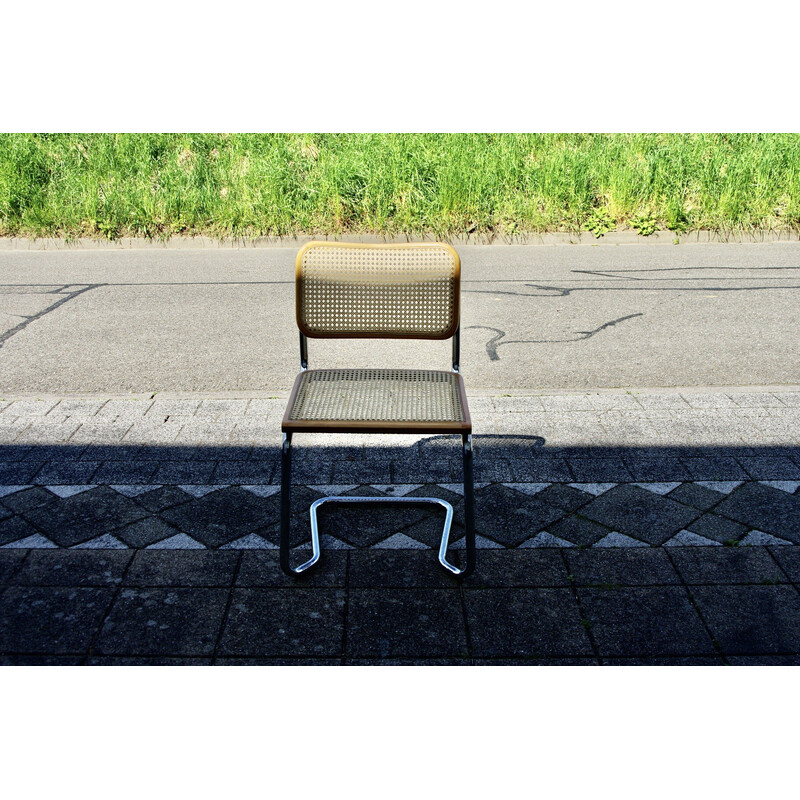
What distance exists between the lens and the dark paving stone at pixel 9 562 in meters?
3.07

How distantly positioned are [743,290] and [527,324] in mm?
2772

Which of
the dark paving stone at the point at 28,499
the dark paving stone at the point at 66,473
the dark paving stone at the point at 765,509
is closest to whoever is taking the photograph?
the dark paving stone at the point at 765,509

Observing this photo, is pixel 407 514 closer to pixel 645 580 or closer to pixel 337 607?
pixel 337 607

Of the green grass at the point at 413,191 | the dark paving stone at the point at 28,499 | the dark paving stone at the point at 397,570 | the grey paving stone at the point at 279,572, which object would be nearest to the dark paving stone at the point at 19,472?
the dark paving stone at the point at 28,499

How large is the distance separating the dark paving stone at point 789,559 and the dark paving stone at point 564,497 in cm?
83

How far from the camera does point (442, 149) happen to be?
43.3 feet

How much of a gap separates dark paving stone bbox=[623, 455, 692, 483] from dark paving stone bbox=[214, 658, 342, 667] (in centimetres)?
198

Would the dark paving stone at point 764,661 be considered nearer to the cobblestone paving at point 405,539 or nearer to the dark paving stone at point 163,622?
the cobblestone paving at point 405,539

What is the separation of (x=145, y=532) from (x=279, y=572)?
2.28ft

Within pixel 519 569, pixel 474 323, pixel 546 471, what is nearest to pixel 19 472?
pixel 519 569

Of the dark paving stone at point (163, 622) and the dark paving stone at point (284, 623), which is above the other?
the dark paving stone at point (163, 622)

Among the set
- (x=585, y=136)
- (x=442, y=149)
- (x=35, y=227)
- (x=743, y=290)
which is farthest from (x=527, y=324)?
(x=585, y=136)

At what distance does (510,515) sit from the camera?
3.60 m

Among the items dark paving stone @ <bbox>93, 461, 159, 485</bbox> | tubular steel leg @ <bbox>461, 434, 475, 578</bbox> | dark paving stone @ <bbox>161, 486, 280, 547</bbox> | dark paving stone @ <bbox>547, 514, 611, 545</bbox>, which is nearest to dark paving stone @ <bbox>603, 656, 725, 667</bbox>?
tubular steel leg @ <bbox>461, 434, 475, 578</bbox>
